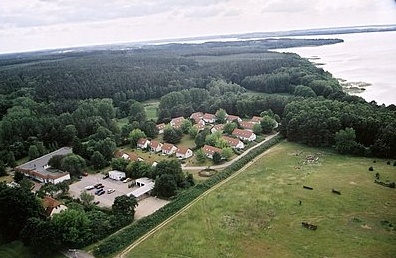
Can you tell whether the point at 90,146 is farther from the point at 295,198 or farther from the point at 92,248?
the point at 295,198

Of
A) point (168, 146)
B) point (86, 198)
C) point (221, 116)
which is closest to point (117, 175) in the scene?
point (86, 198)

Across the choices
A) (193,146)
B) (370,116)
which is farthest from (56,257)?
(370,116)

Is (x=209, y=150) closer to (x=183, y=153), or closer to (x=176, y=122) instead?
(x=183, y=153)

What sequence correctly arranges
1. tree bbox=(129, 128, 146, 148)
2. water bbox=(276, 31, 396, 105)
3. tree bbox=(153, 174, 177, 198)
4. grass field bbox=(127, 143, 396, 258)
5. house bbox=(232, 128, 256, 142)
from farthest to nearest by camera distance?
1. water bbox=(276, 31, 396, 105)
2. tree bbox=(129, 128, 146, 148)
3. house bbox=(232, 128, 256, 142)
4. tree bbox=(153, 174, 177, 198)
5. grass field bbox=(127, 143, 396, 258)

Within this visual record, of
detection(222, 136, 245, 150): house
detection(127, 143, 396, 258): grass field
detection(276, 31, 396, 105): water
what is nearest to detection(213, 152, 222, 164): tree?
detection(127, 143, 396, 258): grass field

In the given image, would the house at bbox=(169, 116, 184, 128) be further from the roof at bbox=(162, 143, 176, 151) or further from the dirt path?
the dirt path

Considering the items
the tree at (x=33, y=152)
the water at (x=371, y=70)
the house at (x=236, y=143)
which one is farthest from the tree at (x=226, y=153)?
the water at (x=371, y=70)

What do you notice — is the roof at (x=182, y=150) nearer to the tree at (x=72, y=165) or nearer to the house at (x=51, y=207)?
the tree at (x=72, y=165)
